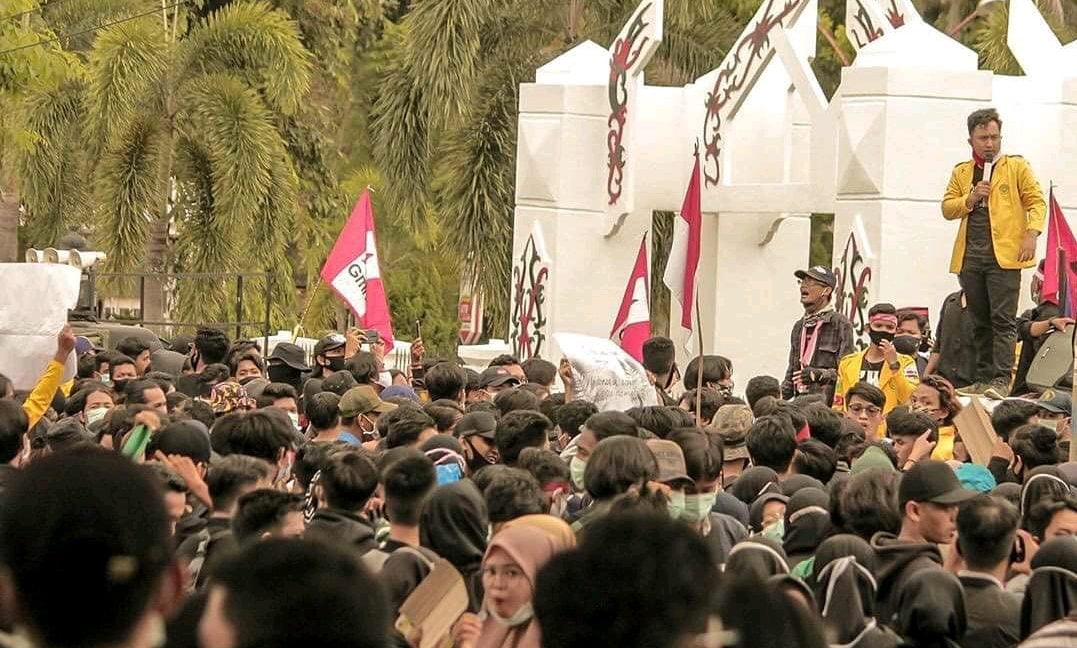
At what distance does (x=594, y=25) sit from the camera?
28.1 meters

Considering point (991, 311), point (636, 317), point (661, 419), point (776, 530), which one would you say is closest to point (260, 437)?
point (661, 419)

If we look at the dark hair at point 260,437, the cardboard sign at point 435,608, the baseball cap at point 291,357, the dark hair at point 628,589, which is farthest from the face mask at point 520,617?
the baseball cap at point 291,357

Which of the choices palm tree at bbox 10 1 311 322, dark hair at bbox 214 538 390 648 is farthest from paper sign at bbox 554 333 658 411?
palm tree at bbox 10 1 311 322

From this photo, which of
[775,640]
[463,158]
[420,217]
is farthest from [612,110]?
[775,640]

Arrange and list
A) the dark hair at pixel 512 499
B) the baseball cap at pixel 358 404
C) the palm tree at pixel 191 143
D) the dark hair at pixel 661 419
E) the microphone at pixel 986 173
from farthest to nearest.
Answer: the palm tree at pixel 191 143
the microphone at pixel 986 173
the baseball cap at pixel 358 404
the dark hair at pixel 661 419
the dark hair at pixel 512 499

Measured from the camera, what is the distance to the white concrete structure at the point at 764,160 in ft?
53.8

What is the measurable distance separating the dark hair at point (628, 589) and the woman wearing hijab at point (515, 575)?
4.08 feet

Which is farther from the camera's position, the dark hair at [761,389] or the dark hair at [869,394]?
the dark hair at [761,389]

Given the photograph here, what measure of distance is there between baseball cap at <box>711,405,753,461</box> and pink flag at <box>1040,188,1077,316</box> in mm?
4739

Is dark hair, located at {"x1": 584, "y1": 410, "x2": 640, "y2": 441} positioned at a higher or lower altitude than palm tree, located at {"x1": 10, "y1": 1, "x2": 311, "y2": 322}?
lower

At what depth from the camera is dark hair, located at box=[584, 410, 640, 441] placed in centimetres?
810

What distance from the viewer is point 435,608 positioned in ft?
19.5

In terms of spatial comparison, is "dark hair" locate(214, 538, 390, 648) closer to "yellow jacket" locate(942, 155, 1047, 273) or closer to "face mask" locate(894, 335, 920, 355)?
"face mask" locate(894, 335, 920, 355)

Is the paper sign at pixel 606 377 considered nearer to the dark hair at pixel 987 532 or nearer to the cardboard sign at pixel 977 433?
the cardboard sign at pixel 977 433
